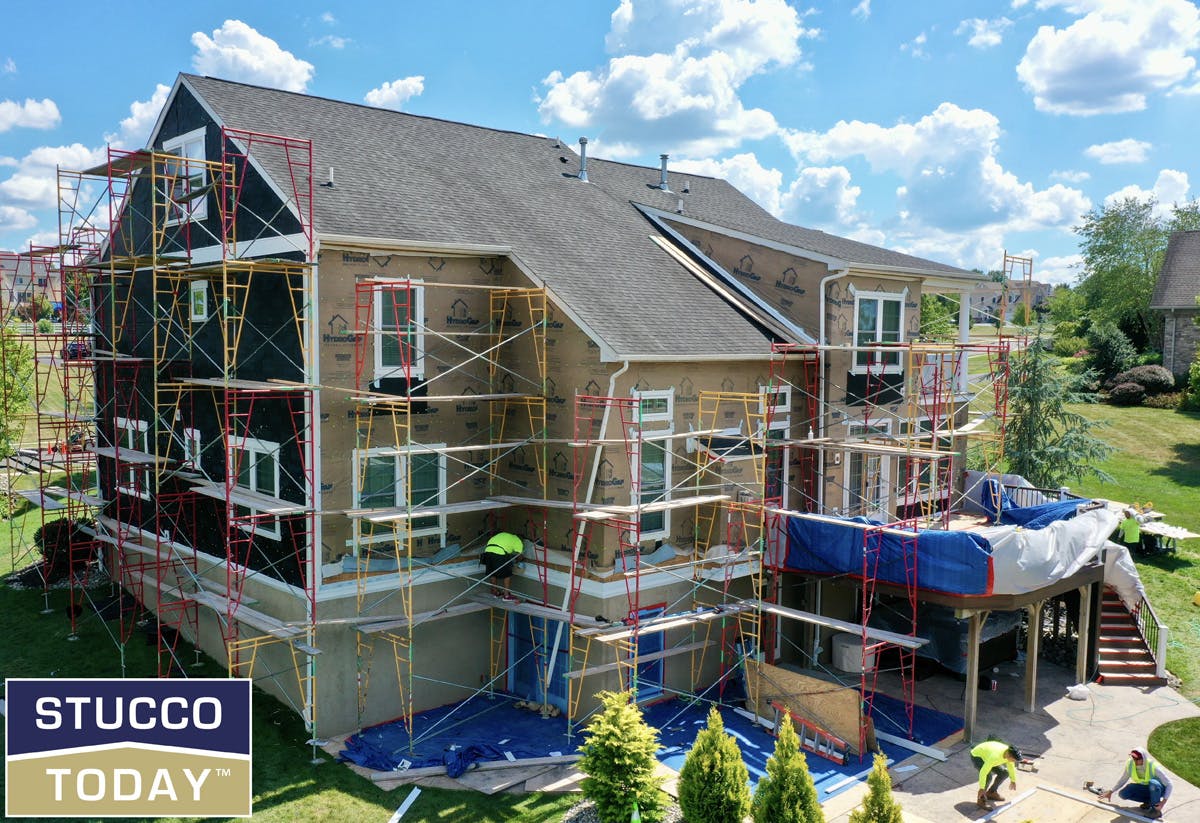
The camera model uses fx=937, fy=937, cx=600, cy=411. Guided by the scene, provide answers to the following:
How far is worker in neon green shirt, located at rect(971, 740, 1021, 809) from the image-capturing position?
1490 cm

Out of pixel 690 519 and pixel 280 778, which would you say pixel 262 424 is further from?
pixel 690 519

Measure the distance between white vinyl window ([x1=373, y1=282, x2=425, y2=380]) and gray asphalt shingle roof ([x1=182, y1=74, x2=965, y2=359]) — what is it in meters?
1.11

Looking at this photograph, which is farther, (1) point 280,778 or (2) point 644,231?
(2) point 644,231

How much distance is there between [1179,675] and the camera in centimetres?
2078

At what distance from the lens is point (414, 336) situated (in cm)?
1800

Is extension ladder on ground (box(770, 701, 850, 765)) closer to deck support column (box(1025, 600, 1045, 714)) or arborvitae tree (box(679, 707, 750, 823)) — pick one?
arborvitae tree (box(679, 707, 750, 823))

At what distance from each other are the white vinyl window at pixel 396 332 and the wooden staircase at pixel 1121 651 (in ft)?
53.8

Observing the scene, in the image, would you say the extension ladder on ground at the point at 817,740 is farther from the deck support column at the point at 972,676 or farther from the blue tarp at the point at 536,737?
the deck support column at the point at 972,676

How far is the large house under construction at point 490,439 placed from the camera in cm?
1711

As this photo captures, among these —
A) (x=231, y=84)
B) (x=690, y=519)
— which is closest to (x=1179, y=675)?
(x=690, y=519)

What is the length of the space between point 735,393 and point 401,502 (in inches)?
280

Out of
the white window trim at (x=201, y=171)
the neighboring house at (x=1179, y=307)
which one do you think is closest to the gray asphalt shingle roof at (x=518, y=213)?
the white window trim at (x=201, y=171)

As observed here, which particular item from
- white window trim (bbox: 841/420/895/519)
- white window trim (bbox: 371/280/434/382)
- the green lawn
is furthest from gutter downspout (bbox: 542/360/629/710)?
the green lawn

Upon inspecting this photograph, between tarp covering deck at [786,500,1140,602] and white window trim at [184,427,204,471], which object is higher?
white window trim at [184,427,204,471]
